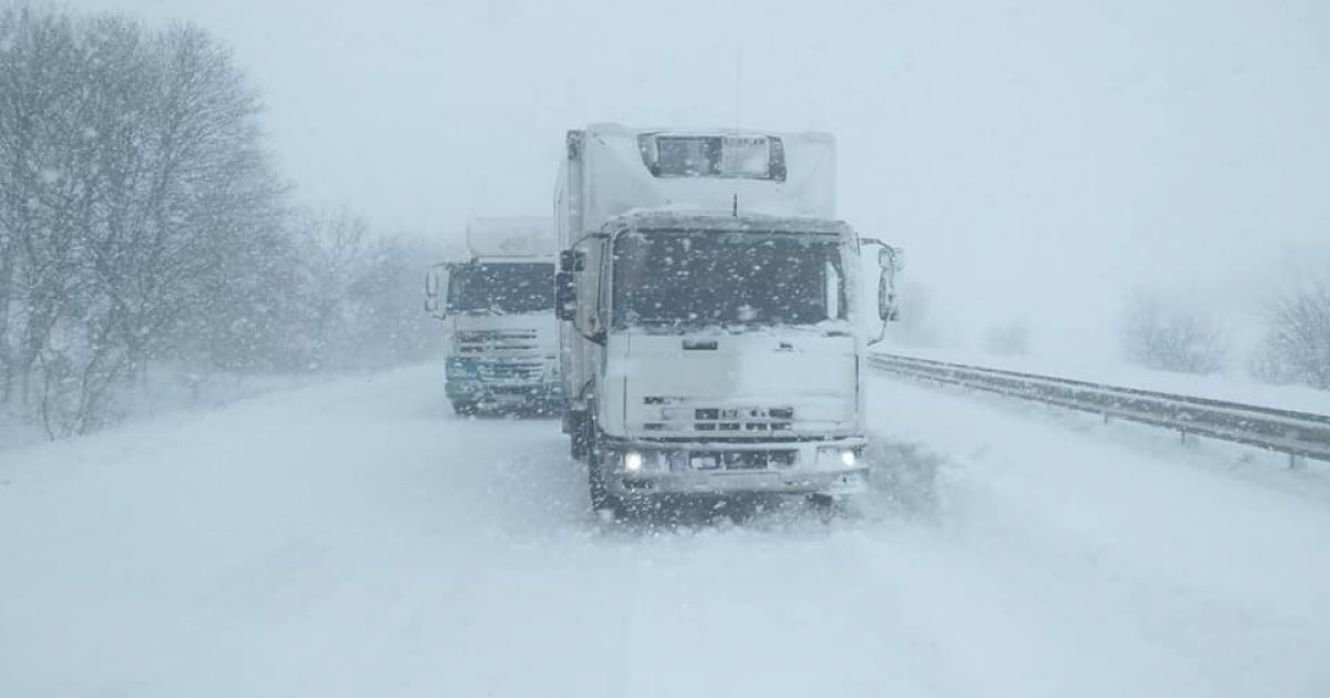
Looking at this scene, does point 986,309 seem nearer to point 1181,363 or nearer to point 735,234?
point 1181,363

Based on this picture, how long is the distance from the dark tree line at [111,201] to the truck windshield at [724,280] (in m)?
19.7

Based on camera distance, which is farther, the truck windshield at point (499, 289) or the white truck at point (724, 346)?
the truck windshield at point (499, 289)

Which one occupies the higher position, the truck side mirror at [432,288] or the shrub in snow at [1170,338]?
the truck side mirror at [432,288]

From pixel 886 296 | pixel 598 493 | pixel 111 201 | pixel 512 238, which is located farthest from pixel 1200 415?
pixel 111 201

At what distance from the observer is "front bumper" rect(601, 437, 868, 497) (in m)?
7.41

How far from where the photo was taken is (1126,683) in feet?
14.1

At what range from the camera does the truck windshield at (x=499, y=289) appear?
16078 mm

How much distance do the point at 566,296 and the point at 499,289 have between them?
8.37 m

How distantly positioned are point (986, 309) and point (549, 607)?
84.6m

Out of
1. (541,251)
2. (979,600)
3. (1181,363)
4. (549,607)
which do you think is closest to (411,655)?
(549,607)

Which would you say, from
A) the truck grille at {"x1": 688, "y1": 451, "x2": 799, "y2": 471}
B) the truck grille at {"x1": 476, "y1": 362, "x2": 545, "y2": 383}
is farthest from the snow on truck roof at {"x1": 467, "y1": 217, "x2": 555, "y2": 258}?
the truck grille at {"x1": 688, "y1": 451, "x2": 799, "y2": 471}

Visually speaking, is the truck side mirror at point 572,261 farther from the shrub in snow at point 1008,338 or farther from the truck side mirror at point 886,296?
the shrub in snow at point 1008,338

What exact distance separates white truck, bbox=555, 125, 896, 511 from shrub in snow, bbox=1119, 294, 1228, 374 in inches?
1760

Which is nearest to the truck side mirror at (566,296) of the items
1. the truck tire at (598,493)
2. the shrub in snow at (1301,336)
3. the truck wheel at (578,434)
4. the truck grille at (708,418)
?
the truck tire at (598,493)
